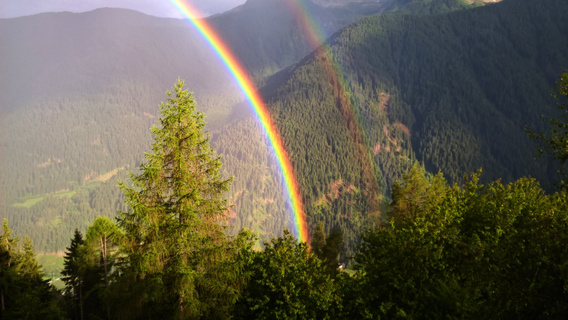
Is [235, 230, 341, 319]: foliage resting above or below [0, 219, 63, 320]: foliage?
below

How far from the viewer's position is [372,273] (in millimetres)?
17250

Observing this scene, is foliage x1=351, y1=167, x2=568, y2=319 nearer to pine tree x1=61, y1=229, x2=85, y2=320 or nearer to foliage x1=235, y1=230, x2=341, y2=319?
foliage x1=235, y1=230, x2=341, y2=319

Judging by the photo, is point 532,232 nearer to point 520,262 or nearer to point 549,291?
point 520,262

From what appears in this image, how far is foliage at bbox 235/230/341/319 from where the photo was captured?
16.1m

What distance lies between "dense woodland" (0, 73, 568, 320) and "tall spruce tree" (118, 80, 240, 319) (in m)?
0.05

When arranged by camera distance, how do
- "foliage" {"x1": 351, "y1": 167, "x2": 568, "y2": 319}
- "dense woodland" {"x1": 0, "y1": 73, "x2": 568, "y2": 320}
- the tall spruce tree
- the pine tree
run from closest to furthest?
"foliage" {"x1": 351, "y1": 167, "x2": 568, "y2": 319} < "dense woodland" {"x1": 0, "y1": 73, "x2": 568, "y2": 320} < the tall spruce tree < the pine tree

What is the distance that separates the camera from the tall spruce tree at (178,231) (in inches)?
558

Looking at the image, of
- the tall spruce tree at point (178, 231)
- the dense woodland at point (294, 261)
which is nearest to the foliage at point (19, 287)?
the dense woodland at point (294, 261)

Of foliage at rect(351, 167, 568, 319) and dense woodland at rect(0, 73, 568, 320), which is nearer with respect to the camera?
foliage at rect(351, 167, 568, 319)

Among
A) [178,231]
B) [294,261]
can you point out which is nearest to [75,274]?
[294,261]

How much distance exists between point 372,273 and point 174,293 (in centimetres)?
918

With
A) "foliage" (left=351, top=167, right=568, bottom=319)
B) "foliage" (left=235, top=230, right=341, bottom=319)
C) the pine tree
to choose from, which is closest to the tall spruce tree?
"foliage" (left=235, top=230, right=341, bottom=319)

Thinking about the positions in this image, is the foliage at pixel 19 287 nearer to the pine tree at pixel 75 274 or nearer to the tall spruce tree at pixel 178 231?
the pine tree at pixel 75 274

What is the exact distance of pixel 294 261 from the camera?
1834 cm
